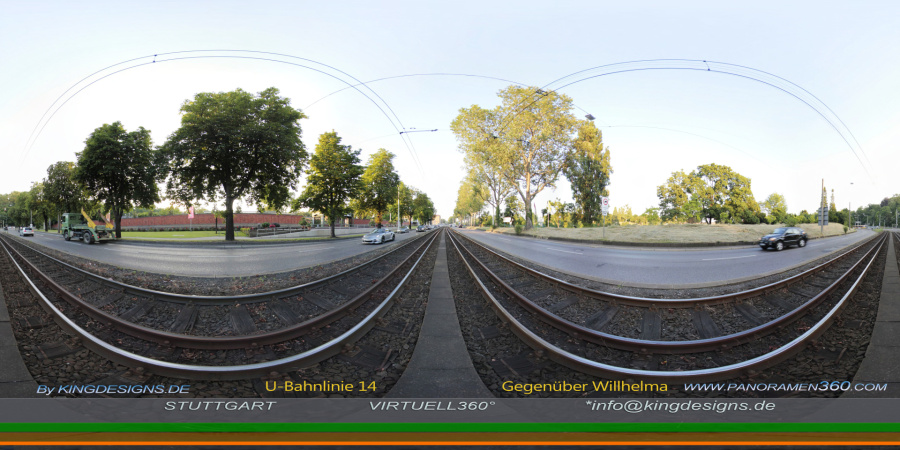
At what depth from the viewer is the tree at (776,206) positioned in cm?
4566

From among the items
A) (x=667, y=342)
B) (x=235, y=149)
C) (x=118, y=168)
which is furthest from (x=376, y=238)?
(x=667, y=342)

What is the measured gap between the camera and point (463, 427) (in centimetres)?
208

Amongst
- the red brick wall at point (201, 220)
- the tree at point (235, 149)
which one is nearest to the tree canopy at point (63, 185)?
the tree at point (235, 149)

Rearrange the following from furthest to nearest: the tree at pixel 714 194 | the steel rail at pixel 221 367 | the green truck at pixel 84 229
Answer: the tree at pixel 714 194 < the green truck at pixel 84 229 < the steel rail at pixel 221 367

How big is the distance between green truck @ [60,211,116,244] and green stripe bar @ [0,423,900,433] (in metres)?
21.0

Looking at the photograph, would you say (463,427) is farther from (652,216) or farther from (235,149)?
(652,216)

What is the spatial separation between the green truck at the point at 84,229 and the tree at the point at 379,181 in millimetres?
17437

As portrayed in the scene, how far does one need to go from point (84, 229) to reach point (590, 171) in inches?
1580

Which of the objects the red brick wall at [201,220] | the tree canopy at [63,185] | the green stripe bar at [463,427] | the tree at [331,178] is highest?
the tree at [331,178]

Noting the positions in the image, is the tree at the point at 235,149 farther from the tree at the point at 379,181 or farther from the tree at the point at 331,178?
the tree at the point at 379,181

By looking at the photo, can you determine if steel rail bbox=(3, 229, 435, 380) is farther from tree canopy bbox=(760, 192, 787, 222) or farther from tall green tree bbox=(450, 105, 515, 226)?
tree canopy bbox=(760, 192, 787, 222)

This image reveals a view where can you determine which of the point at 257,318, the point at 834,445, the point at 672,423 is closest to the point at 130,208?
the point at 257,318

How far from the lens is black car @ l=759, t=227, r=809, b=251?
14.5m

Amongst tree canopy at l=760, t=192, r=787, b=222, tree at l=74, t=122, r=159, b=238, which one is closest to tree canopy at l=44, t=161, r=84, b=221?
tree at l=74, t=122, r=159, b=238
